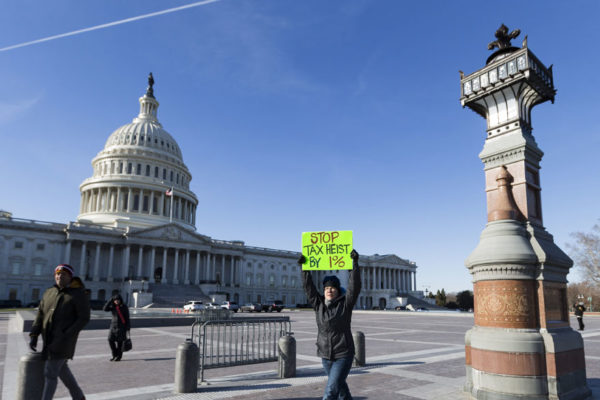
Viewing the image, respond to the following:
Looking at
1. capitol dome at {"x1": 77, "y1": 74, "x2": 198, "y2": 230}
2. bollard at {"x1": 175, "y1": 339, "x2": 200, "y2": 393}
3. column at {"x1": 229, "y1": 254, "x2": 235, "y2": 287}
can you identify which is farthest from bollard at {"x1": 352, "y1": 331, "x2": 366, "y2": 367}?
column at {"x1": 229, "y1": 254, "x2": 235, "y2": 287}

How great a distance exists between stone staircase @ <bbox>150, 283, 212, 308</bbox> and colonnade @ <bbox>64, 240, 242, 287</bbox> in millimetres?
3189

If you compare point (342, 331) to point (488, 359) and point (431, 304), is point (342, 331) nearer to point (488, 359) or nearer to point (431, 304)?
point (488, 359)

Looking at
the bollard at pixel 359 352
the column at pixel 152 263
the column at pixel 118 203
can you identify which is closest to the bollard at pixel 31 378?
the bollard at pixel 359 352

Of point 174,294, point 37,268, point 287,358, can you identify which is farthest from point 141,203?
point 287,358

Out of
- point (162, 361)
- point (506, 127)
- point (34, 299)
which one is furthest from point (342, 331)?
point (34, 299)

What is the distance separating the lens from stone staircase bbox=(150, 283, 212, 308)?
213 ft

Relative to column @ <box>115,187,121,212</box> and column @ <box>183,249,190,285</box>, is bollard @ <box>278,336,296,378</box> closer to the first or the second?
column @ <box>183,249,190,285</box>

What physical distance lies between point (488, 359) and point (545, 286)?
1.64 meters

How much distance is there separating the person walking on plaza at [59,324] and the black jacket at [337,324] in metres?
3.66

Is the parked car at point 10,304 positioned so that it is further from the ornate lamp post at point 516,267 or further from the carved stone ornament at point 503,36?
the carved stone ornament at point 503,36

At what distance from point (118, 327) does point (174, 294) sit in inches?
2456

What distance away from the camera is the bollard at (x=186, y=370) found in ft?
27.7

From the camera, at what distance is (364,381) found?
9.46m

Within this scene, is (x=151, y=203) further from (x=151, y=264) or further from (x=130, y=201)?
(x=151, y=264)
